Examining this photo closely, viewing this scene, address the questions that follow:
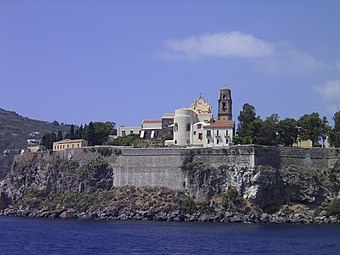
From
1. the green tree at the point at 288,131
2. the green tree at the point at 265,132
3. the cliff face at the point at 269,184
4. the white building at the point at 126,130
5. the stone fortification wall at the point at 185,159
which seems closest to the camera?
the cliff face at the point at 269,184

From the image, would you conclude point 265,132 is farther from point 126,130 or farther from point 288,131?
point 126,130

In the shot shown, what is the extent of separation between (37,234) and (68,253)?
12.7 m

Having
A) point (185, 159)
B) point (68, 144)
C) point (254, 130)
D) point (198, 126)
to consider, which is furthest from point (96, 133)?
point (254, 130)

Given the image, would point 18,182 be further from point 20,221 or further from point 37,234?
point 37,234

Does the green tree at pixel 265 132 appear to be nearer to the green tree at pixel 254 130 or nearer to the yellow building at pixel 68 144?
the green tree at pixel 254 130

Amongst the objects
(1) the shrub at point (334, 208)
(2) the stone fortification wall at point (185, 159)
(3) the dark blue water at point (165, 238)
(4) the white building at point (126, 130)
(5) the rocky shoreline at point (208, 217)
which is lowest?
(3) the dark blue water at point (165, 238)

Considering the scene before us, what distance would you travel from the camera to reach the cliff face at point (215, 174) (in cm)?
6612

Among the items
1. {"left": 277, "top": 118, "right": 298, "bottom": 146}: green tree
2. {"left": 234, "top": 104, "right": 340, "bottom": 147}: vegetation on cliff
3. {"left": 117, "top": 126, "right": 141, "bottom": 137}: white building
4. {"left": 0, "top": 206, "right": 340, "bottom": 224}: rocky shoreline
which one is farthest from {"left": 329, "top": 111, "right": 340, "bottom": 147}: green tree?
{"left": 117, "top": 126, "right": 141, "bottom": 137}: white building

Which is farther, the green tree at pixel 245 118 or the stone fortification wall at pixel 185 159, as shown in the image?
the green tree at pixel 245 118

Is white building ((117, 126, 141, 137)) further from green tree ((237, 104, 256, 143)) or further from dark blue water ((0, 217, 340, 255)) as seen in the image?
dark blue water ((0, 217, 340, 255))

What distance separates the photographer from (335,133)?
74250mm

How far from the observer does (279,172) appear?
220ft

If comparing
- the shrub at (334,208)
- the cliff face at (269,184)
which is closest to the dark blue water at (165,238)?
the shrub at (334,208)

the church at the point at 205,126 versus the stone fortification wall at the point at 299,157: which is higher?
the church at the point at 205,126
